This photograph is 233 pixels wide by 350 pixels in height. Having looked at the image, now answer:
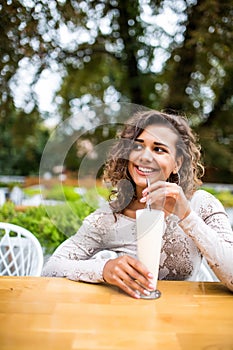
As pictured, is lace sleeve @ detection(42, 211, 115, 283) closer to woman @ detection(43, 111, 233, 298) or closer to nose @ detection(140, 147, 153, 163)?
woman @ detection(43, 111, 233, 298)

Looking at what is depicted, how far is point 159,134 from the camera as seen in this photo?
678mm

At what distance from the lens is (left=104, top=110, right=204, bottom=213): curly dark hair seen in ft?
2.27

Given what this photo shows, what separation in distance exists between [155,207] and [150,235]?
0.05 meters

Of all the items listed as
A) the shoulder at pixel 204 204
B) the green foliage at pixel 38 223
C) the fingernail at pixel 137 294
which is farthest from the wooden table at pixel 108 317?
the green foliage at pixel 38 223

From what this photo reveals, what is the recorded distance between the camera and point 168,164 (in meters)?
0.70

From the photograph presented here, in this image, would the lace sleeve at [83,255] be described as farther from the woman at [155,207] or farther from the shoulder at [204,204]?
the shoulder at [204,204]

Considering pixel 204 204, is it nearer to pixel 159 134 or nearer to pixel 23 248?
pixel 159 134

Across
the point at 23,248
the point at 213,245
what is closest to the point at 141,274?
the point at 213,245

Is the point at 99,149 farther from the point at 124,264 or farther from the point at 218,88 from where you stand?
the point at 218,88

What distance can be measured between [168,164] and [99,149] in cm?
12

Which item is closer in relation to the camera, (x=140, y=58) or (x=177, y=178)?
(x=177, y=178)

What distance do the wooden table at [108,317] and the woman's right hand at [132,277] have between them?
16 mm

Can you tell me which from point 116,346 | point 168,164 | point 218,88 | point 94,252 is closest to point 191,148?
point 168,164

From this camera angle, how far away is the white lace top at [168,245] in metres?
0.70
